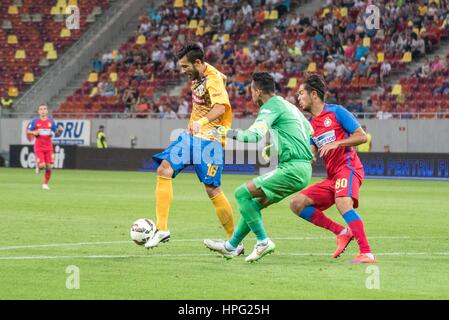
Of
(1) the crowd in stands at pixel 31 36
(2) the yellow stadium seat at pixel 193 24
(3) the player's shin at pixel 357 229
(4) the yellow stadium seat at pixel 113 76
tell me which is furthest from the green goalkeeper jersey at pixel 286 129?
(1) the crowd in stands at pixel 31 36

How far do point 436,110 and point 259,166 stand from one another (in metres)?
6.66

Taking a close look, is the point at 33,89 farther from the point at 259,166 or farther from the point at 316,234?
the point at 316,234

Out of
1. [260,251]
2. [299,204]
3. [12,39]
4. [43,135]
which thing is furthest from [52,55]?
[260,251]

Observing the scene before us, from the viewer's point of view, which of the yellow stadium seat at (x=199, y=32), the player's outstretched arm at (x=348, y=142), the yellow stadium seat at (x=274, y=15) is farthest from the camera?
the yellow stadium seat at (x=199, y=32)

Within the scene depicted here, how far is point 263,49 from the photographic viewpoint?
1752 inches

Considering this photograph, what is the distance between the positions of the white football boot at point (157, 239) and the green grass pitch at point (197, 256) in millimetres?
160

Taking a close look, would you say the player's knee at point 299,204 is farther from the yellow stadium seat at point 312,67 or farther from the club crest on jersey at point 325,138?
the yellow stadium seat at point 312,67

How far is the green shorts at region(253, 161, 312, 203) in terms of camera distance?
11688 mm

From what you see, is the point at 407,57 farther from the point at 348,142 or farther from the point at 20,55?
the point at 348,142

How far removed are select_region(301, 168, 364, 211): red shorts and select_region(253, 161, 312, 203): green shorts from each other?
1.71 feet

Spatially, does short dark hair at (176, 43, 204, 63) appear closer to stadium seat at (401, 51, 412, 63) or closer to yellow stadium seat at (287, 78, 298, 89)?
stadium seat at (401, 51, 412, 63)

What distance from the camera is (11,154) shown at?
149 ft

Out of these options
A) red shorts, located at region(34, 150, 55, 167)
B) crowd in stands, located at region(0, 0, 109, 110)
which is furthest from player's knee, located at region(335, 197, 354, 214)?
crowd in stands, located at region(0, 0, 109, 110)

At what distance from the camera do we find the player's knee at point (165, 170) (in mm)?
13109
